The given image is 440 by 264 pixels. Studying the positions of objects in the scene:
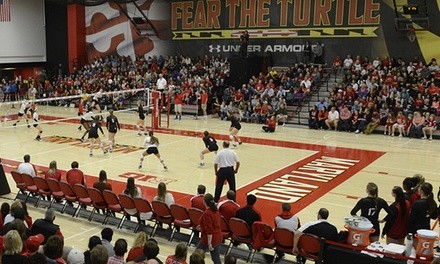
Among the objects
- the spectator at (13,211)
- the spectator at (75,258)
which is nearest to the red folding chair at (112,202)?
the spectator at (13,211)

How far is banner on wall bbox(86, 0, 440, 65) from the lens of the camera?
3027cm

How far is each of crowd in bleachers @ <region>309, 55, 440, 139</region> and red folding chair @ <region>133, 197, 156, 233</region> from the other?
16882 mm

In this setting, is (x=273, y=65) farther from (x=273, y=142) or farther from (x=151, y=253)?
(x=151, y=253)

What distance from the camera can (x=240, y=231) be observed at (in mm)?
9273

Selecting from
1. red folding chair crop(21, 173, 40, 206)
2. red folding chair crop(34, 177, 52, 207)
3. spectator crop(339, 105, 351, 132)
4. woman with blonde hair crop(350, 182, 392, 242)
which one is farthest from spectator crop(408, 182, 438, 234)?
spectator crop(339, 105, 351, 132)

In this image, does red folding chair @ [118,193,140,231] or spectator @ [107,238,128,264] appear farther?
red folding chair @ [118,193,140,231]

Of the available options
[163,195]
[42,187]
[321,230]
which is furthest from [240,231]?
[42,187]

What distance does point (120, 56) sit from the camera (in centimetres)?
4000

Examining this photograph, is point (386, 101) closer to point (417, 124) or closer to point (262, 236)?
point (417, 124)

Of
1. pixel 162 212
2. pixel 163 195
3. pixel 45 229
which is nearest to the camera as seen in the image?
pixel 45 229

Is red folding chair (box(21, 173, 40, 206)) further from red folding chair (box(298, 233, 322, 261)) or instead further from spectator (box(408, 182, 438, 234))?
spectator (box(408, 182, 438, 234))

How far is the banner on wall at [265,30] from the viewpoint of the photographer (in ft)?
99.3

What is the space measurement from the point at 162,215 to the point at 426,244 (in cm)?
523

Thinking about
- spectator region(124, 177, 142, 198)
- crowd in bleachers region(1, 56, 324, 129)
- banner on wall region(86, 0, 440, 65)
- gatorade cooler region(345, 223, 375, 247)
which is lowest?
spectator region(124, 177, 142, 198)
